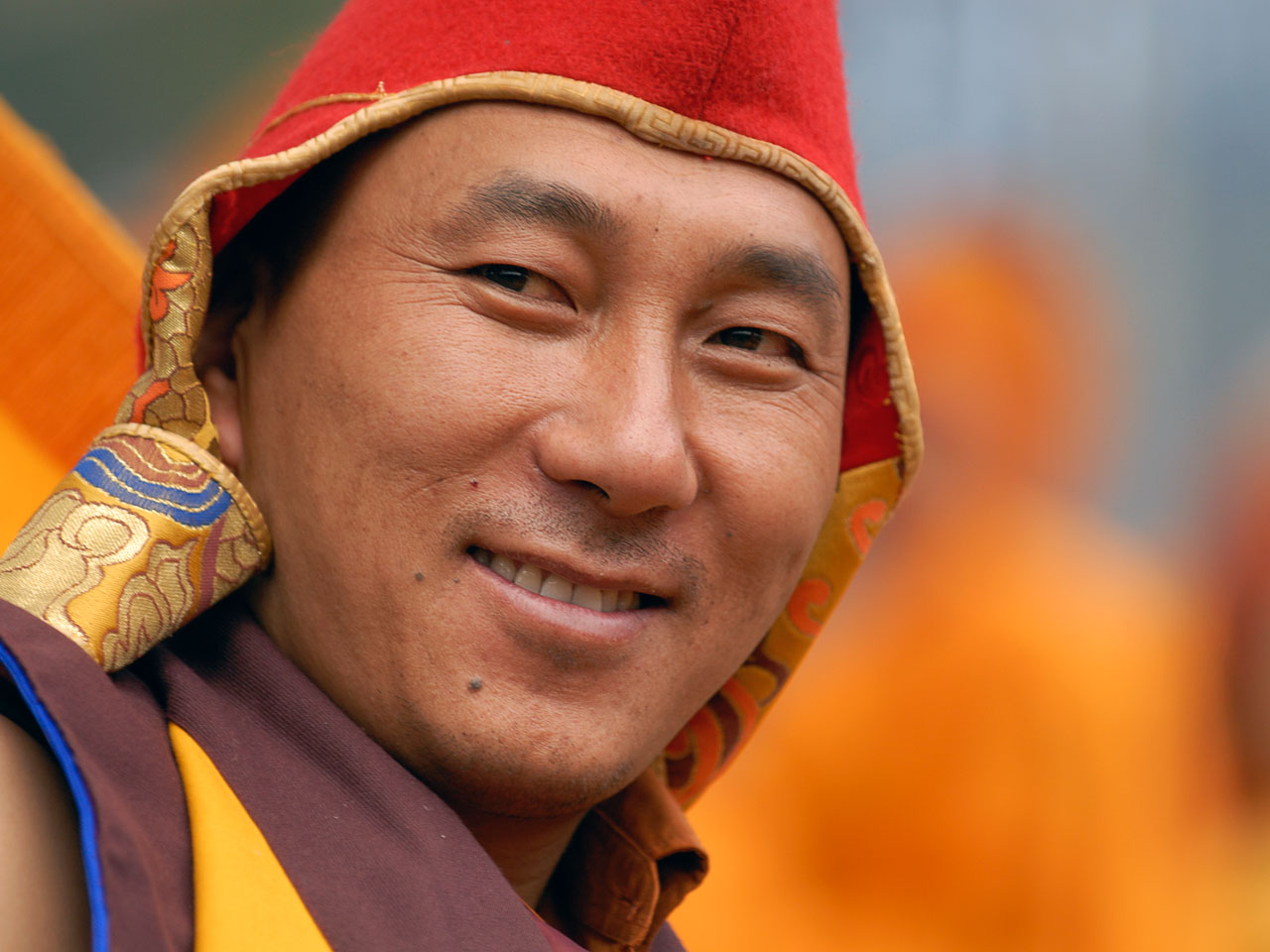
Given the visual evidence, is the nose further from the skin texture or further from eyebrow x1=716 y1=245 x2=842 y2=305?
eyebrow x1=716 y1=245 x2=842 y2=305

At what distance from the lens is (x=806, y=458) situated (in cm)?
156

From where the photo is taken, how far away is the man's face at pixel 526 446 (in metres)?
1.34

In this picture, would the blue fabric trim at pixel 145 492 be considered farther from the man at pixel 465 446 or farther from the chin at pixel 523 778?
the chin at pixel 523 778

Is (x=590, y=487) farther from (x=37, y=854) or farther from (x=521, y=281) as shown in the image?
(x=37, y=854)

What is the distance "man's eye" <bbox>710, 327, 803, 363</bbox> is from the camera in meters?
1.52

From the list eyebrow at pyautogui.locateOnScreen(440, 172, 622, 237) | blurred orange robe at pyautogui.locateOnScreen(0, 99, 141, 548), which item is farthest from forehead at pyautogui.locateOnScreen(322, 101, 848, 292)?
blurred orange robe at pyautogui.locateOnScreen(0, 99, 141, 548)

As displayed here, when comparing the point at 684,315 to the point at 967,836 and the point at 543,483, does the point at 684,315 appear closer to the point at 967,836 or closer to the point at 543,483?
the point at 543,483

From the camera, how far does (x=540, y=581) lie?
4.49ft

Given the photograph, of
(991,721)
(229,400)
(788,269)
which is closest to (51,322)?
(229,400)

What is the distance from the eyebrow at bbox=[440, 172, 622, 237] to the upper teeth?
38cm

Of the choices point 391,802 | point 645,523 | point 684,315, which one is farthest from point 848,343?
point 391,802

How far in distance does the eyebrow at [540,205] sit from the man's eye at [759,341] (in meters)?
0.22

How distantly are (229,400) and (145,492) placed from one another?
0.25 meters

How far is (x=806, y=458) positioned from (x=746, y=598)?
0.66 ft
